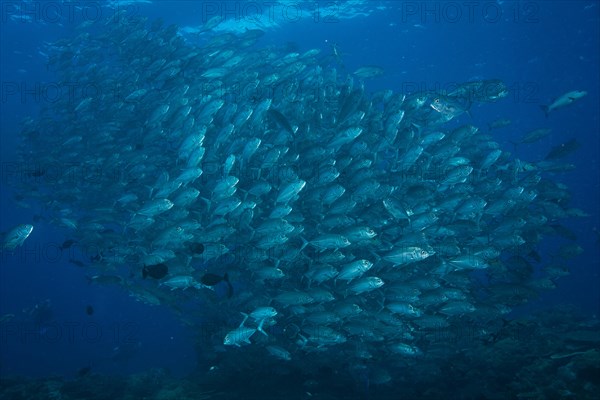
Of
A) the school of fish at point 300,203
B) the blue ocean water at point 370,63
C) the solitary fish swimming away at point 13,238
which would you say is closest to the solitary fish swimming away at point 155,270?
the school of fish at point 300,203

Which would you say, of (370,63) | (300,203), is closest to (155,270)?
(300,203)

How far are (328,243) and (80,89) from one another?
11310 millimetres

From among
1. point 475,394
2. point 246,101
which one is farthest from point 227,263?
point 475,394

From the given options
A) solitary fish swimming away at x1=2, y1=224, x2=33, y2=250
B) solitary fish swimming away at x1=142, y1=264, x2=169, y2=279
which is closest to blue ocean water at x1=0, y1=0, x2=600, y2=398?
solitary fish swimming away at x1=2, y1=224, x2=33, y2=250

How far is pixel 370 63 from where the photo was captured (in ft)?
91.1

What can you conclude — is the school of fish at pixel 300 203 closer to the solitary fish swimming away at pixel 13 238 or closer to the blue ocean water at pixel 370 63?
the solitary fish swimming away at pixel 13 238

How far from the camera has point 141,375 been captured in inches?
524

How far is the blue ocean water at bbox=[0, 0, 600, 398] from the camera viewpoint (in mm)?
20719

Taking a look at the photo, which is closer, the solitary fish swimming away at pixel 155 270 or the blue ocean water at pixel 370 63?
the solitary fish swimming away at pixel 155 270

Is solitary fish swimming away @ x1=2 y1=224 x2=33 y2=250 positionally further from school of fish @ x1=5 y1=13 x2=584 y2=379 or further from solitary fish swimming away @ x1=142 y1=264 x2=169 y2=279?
solitary fish swimming away @ x1=142 y1=264 x2=169 y2=279

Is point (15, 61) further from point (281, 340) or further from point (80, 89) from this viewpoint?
point (281, 340)

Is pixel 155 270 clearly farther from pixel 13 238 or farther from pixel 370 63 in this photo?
pixel 370 63

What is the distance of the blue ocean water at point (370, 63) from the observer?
20719 mm

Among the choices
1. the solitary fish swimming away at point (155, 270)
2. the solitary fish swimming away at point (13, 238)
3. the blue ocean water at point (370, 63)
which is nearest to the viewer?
the solitary fish swimming away at point (155, 270)
